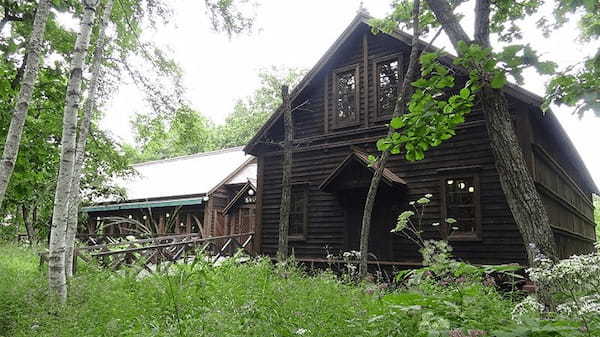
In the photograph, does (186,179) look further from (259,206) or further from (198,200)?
(259,206)

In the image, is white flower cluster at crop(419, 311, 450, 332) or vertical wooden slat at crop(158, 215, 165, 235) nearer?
white flower cluster at crop(419, 311, 450, 332)

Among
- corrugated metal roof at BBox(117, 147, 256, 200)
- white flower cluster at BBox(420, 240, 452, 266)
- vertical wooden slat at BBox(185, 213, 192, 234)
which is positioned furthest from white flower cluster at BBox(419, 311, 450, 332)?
vertical wooden slat at BBox(185, 213, 192, 234)

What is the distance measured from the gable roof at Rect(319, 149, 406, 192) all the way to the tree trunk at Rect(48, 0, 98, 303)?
23.7 feet

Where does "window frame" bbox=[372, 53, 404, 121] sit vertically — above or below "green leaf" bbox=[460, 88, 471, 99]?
above

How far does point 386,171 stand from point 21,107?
879cm

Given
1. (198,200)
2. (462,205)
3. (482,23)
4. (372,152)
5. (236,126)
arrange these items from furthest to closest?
(236,126), (198,200), (372,152), (462,205), (482,23)

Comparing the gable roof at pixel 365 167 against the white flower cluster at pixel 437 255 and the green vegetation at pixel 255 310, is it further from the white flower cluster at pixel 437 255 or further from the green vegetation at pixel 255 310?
the white flower cluster at pixel 437 255

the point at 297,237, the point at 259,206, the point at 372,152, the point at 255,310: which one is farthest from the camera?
the point at 259,206

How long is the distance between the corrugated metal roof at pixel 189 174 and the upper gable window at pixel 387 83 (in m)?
9.13

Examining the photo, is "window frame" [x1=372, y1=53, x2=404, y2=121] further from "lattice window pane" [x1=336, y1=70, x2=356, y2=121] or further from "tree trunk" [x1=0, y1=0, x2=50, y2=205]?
"tree trunk" [x1=0, y1=0, x2=50, y2=205]

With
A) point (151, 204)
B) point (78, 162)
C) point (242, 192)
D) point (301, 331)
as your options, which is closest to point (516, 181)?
point (301, 331)

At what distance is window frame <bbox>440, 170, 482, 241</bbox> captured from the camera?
10136 millimetres

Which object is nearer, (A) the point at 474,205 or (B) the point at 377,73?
(A) the point at 474,205

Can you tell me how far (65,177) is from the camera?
6.18 m
